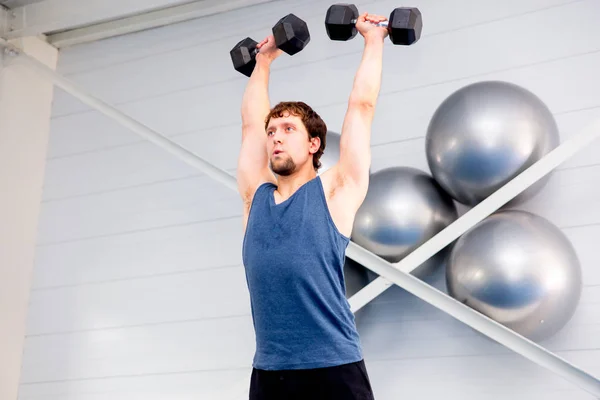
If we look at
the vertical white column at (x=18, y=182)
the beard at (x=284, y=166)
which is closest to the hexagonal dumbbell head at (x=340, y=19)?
the beard at (x=284, y=166)

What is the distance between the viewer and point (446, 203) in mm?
2303

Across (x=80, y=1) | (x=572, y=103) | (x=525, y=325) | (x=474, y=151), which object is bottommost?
(x=525, y=325)

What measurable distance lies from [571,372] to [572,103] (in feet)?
3.24

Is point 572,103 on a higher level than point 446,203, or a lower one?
higher

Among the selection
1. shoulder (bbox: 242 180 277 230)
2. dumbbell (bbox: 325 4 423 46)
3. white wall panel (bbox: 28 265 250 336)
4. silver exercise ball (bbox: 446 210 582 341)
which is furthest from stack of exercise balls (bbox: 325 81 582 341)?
white wall panel (bbox: 28 265 250 336)

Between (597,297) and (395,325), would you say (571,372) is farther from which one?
(395,325)

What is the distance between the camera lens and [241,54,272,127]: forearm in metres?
1.85

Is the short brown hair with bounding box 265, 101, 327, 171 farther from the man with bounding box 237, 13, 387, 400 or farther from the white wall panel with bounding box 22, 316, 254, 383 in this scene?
the white wall panel with bounding box 22, 316, 254, 383

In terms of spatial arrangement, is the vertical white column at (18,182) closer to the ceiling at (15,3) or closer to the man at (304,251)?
the ceiling at (15,3)

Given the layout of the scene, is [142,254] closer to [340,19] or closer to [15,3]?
[15,3]

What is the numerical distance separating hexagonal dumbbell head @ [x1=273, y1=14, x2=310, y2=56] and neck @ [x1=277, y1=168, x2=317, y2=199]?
0.38 m

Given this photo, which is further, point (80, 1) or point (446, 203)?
point (80, 1)

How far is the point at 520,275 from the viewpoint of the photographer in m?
1.96

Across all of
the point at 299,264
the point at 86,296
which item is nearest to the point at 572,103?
the point at 299,264
